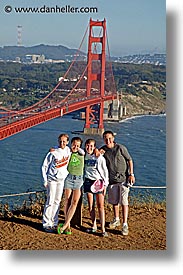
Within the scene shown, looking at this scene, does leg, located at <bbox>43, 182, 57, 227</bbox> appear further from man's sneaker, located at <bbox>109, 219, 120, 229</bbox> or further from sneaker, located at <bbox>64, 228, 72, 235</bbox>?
man's sneaker, located at <bbox>109, 219, 120, 229</bbox>

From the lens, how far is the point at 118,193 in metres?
3.93

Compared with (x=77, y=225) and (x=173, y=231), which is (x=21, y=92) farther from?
(x=173, y=231)

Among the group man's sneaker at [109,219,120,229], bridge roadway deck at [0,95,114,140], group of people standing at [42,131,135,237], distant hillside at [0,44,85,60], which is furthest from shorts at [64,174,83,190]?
distant hillside at [0,44,85,60]

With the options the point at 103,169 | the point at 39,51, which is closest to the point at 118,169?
the point at 103,169

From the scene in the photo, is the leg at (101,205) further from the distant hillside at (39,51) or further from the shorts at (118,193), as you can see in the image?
the distant hillside at (39,51)

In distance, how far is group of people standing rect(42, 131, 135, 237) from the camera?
380 cm

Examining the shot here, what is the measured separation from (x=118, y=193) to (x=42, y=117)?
0.77 metres

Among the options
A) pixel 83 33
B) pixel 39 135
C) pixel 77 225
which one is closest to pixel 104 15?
pixel 83 33

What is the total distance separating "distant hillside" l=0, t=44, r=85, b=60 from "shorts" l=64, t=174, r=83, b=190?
0.93 meters

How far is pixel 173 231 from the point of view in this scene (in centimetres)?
392

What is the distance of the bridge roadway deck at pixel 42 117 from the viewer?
4145 mm

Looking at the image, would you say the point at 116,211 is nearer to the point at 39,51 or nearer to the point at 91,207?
the point at 91,207

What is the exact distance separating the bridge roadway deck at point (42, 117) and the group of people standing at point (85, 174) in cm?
41

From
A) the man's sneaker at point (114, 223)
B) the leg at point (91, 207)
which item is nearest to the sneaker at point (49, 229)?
the leg at point (91, 207)
